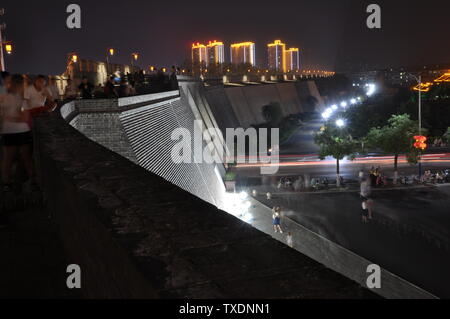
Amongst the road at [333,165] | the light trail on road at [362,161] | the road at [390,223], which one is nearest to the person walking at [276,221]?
the road at [390,223]

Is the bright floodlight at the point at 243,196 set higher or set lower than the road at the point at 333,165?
lower

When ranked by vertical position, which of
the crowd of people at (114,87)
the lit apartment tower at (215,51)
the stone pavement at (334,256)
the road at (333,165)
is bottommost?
the stone pavement at (334,256)

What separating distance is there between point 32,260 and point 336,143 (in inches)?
1189

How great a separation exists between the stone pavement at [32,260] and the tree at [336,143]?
1133 inches

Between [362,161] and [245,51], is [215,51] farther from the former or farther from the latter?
[362,161]

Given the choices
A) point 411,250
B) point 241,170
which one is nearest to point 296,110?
point 241,170

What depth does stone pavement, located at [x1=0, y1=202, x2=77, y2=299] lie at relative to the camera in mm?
4121

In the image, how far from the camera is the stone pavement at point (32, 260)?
4121mm

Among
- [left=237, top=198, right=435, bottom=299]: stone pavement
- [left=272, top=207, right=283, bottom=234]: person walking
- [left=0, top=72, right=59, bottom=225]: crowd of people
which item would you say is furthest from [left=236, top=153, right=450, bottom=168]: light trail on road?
[left=0, top=72, right=59, bottom=225]: crowd of people

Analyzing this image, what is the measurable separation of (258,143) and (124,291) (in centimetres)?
5264

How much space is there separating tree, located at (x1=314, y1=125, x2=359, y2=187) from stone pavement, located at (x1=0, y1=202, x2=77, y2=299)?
28.8m

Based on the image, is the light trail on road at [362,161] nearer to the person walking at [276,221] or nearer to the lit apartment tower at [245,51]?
the person walking at [276,221]
